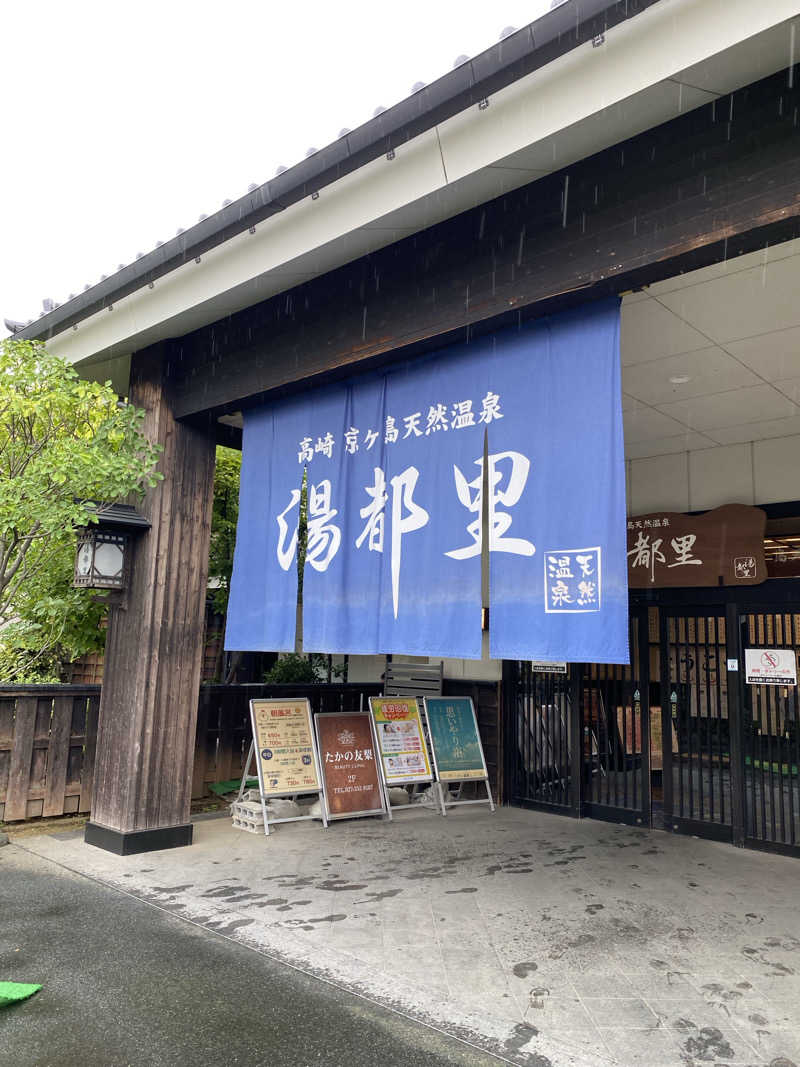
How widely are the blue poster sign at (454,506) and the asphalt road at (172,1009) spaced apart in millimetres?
2190

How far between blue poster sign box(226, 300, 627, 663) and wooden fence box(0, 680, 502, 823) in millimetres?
2457

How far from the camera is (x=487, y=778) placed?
9.25 meters

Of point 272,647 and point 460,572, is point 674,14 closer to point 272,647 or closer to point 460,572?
point 460,572

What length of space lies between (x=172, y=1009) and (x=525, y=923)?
8.21 feet

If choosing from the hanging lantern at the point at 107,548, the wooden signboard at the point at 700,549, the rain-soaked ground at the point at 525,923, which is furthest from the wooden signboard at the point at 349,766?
the wooden signboard at the point at 700,549

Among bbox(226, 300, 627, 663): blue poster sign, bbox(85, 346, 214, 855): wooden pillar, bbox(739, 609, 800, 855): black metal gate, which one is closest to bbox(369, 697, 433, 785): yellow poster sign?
bbox(85, 346, 214, 855): wooden pillar

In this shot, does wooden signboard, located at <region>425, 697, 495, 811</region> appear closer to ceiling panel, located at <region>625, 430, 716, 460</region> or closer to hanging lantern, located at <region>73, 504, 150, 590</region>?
ceiling panel, located at <region>625, 430, 716, 460</region>

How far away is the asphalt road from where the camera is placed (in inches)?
135

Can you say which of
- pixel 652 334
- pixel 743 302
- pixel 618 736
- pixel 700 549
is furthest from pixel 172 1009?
pixel 700 549

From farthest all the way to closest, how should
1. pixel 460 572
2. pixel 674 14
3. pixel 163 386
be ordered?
pixel 163 386
pixel 460 572
pixel 674 14

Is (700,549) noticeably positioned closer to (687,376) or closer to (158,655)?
(687,376)

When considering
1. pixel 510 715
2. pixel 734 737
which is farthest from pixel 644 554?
pixel 510 715

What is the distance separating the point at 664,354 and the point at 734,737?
A: 159 inches

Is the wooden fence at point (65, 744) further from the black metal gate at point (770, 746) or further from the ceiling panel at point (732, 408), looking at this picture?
the ceiling panel at point (732, 408)
